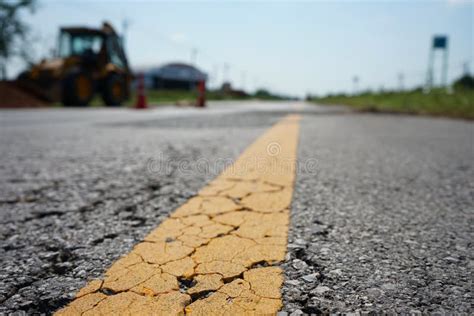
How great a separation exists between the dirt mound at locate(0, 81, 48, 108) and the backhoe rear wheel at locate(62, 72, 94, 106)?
4.29 ft

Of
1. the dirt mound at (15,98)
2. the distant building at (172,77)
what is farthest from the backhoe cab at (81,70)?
the distant building at (172,77)

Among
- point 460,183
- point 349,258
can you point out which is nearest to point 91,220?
point 349,258

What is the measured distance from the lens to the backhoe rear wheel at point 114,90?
36.1 feet

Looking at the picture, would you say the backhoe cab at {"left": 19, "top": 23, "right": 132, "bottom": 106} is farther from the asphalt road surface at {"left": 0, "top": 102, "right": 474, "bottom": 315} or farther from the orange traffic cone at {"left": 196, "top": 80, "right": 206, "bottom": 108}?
the asphalt road surface at {"left": 0, "top": 102, "right": 474, "bottom": 315}

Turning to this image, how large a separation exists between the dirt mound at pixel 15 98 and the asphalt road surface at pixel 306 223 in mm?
10359

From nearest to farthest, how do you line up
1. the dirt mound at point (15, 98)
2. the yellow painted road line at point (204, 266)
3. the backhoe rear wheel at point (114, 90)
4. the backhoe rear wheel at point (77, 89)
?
1. the yellow painted road line at point (204, 266)
2. the backhoe rear wheel at point (77, 89)
3. the dirt mound at point (15, 98)
4. the backhoe rear wheel at point (114, 90)

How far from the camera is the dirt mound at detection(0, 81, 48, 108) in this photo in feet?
34.1

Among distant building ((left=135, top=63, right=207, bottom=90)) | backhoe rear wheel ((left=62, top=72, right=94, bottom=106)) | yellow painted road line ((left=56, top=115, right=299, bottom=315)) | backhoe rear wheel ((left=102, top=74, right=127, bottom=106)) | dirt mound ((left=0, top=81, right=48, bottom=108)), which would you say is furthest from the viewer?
distant building ((left=135, top=63, right=207, bottom=90))

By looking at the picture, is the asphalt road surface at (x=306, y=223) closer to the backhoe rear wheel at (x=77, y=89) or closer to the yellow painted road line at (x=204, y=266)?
the yellow painted road line at (x=204, y=266)

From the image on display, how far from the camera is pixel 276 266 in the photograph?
67 centimetres

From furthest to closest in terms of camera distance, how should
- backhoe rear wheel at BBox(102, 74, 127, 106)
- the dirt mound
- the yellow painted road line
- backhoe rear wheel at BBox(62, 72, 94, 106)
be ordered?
1. backhoe rear wheel at BBox(102, 74, 127, 106)
2. the dirt mound
3. backhoe rear wheel at BBox(62, 72, 94, 106)
4. the yellow painted road line

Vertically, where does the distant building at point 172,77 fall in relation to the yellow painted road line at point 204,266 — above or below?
above

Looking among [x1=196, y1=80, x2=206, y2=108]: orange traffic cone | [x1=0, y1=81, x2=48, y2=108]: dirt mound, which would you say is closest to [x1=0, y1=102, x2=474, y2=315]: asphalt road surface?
[x1=196, y1=80, x2=206, y2=108]: orange traffic cone

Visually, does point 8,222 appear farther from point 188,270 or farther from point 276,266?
point 276,266
